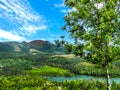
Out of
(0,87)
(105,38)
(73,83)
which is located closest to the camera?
(105,38)

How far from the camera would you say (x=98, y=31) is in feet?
76.4

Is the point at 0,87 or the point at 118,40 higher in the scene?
the point at 118,40

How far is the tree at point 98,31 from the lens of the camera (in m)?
23.1

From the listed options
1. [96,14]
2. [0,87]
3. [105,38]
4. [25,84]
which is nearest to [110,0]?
[96,14]

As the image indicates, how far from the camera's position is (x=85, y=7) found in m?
24.2

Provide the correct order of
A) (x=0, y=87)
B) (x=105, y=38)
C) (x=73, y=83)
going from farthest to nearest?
(x=73, y=83), (x=0, y=87), (x=105, y=38)

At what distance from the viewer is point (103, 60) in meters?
24.0

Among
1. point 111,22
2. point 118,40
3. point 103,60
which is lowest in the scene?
point 103,60

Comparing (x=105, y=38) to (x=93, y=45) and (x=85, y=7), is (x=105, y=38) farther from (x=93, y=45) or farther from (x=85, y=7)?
(x=85, y=7)

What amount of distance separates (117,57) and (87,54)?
98.8 inches

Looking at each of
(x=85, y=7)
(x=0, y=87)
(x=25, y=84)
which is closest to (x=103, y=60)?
(x=85, y=7)

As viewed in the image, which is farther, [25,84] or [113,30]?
[25,84]

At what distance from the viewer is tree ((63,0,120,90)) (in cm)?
2314

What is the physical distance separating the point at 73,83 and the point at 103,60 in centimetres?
13899
